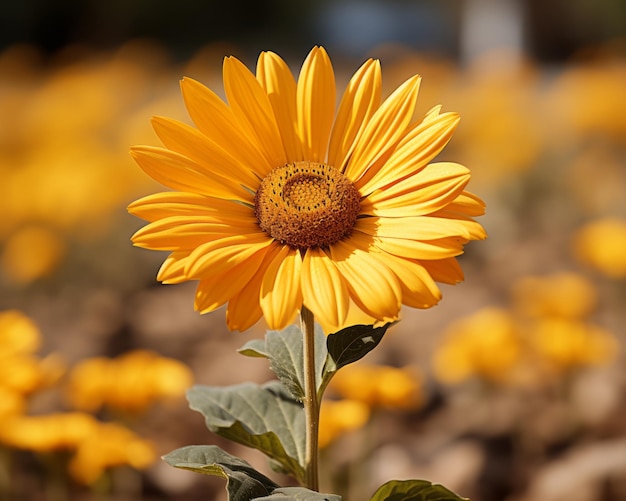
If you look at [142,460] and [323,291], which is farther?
[142,460]

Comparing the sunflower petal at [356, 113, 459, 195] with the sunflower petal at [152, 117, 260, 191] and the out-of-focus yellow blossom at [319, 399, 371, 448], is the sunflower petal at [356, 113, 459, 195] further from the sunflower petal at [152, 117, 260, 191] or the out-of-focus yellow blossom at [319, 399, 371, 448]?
the out-of-focus yellow blossom at [319, 399, 371, 448]

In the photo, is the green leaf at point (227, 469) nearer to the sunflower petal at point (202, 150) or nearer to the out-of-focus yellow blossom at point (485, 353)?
the sunflower petal at point (202, 150)

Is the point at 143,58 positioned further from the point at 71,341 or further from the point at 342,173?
the point at 342,173

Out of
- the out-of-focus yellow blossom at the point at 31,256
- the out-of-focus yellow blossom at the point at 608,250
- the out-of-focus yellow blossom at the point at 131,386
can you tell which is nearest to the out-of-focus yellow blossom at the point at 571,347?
the out-of-focus yellow blossom at the point at 608,250

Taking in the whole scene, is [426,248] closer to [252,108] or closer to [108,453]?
[252,108]

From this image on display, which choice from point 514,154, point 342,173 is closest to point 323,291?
point 342,173

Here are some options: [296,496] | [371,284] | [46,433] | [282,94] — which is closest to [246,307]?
[371,284]

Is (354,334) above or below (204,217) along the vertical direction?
below
